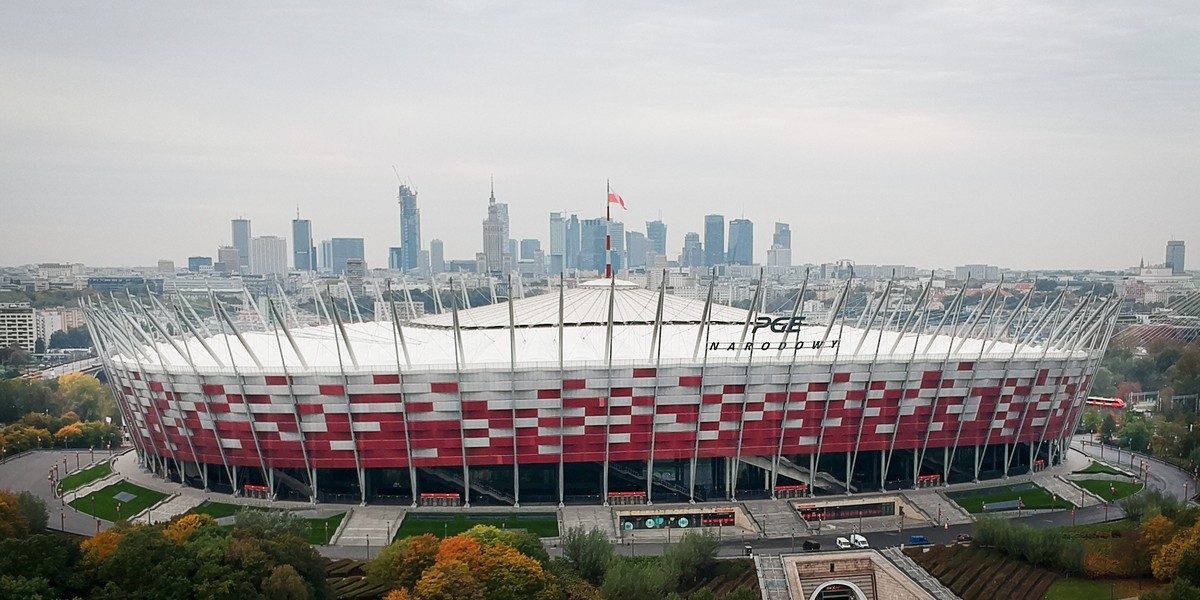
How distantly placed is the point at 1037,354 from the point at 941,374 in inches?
502

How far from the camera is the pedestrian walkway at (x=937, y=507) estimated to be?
7327 centimetres

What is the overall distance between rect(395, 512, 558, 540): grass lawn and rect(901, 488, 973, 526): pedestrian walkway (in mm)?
29845

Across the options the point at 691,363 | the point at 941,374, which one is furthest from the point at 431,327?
the point at 941,374

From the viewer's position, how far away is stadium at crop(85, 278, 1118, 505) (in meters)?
72.9

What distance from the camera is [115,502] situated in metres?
76.6

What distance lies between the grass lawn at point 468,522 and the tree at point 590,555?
1007 cm

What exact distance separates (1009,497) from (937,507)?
29.1ft

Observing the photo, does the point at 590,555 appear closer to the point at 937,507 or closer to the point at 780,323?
the point at 780,323

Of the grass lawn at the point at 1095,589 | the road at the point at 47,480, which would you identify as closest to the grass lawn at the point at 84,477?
the road at the point at 47,480

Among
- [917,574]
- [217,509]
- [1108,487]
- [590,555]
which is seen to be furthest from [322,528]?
[1108,487]

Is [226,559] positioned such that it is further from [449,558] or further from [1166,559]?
[1166,559]

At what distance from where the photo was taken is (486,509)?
73500 mm

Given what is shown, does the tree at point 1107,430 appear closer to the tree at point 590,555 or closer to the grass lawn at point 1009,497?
the grass lawn at point 1009,497

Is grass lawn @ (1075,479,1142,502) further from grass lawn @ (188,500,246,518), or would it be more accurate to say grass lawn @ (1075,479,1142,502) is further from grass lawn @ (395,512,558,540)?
grass lawn @ (188,500,246,518)
